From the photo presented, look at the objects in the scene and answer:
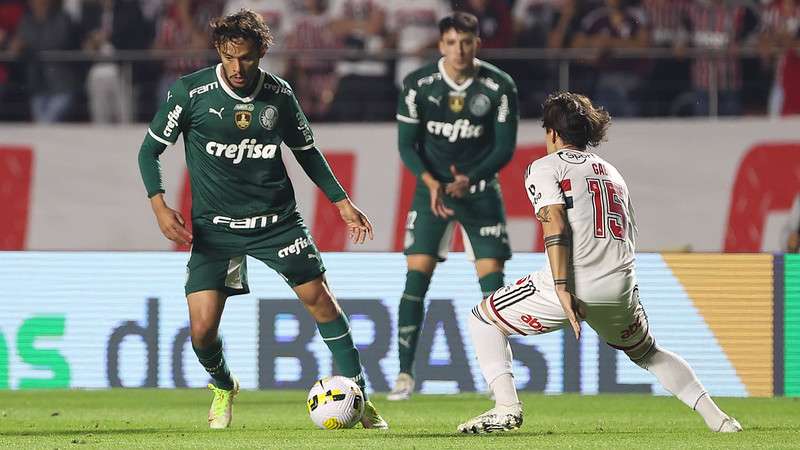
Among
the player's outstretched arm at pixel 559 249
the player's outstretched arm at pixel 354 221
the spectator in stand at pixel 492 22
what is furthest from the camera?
the spectator in stand at pixel 492 22

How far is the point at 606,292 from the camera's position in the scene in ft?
24.0

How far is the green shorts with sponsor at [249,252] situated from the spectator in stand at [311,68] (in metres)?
6.22

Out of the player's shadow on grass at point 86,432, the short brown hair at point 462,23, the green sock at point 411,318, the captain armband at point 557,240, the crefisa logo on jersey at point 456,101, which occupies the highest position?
the short brown hair at point 462,23

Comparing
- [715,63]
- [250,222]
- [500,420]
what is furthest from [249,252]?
[715,63]

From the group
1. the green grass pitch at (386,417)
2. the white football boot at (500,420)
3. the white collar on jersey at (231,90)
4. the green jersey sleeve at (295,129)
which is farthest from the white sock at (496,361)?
the white collar on jersey at (231,90)

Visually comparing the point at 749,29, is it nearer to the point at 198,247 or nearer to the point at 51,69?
the point at 51,69

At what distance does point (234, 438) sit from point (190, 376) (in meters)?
3.58

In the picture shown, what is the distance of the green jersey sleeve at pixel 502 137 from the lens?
10484 millimetres

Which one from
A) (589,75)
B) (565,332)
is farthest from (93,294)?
(589,75)

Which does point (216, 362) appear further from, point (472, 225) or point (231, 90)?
point (472, 225)

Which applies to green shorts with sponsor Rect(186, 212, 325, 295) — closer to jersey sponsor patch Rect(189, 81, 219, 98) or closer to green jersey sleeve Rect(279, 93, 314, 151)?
green jersey sleeve Rect(279, 93, 314, 151)

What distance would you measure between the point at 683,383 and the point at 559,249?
97 centimetres

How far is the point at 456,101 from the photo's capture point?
416 inches

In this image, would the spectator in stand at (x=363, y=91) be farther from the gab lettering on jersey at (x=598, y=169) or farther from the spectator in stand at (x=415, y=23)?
the gab lettering on jersey at (x=598, y=169)
